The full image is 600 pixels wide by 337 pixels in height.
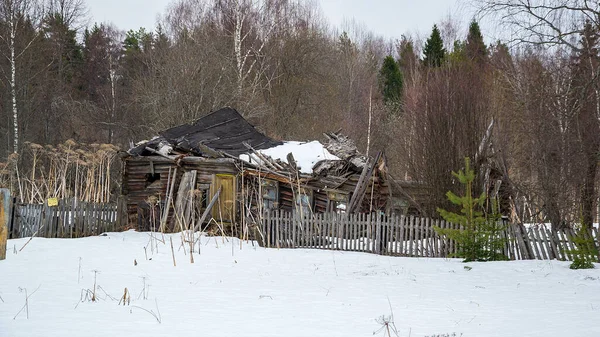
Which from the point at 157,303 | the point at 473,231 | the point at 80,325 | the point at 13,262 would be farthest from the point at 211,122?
the point at 80,325

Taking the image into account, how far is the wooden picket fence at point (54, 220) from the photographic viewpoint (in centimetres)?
1816

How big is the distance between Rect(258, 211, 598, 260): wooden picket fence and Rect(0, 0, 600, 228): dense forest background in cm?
148

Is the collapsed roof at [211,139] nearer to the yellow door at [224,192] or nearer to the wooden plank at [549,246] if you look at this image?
the yellow door at [224,192]

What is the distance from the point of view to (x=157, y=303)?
28.6 feet

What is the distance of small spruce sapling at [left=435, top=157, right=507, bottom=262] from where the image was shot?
1228cm

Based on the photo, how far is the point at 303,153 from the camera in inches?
826

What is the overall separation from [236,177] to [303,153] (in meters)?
2.55

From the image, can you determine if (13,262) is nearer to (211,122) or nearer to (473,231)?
(473,231)

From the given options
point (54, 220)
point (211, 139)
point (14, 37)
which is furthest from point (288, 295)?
point (14, 37)

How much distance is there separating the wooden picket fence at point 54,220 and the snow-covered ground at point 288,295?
3.47 meters

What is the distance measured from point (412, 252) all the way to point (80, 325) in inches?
374

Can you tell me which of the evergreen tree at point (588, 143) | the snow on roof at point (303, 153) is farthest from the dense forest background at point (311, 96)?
the snow on roof at point (303, 153)

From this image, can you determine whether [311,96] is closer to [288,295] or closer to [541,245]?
[541,245]

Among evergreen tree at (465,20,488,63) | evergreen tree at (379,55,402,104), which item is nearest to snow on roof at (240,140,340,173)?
evergreen tree at (465,20,488,63)
